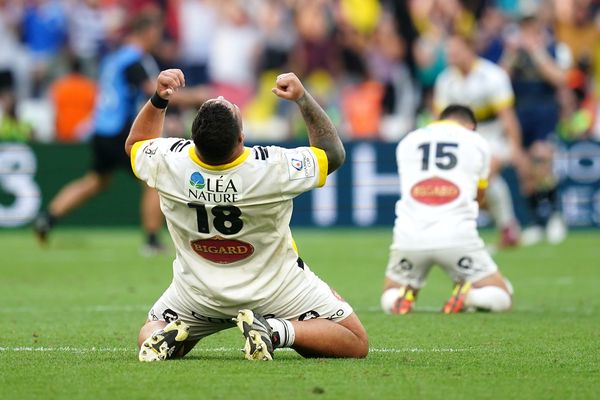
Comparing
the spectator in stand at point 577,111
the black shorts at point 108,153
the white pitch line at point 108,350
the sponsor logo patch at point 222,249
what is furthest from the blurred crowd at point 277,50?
the sponsor logo patch at point 222,249

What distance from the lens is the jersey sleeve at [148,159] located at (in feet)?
22.8

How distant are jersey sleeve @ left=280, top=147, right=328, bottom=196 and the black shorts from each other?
951 centimetres

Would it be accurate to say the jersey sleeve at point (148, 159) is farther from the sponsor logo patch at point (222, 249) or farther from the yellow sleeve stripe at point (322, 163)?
the yellow sleeve stripe at point (322, 163)

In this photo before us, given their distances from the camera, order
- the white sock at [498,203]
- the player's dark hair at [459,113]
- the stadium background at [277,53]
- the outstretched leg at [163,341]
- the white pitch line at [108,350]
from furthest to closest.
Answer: the stadium background at [277,53] → the white sock at [498,203] → the player's dark hair at [459,113] → the white pitch line at [108,350] → the outstretched leg at [163,341]

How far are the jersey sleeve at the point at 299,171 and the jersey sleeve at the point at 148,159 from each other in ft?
2.16

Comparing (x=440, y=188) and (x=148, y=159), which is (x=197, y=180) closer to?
(x=148, y=159)

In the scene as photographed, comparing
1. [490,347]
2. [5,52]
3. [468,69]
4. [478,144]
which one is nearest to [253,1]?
[5,52]

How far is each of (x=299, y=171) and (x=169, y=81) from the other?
32.9 inches

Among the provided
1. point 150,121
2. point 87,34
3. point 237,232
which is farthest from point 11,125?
point 237,232

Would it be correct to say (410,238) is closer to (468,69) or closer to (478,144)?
(478,144)

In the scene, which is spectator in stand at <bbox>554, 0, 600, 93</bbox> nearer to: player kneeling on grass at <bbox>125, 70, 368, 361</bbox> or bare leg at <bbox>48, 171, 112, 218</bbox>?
bare leg at <bbox>48, 171, 112, 218</bbox>

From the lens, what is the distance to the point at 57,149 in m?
19.8

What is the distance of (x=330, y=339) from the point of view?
7129 mm

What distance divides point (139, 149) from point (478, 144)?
3922mm
